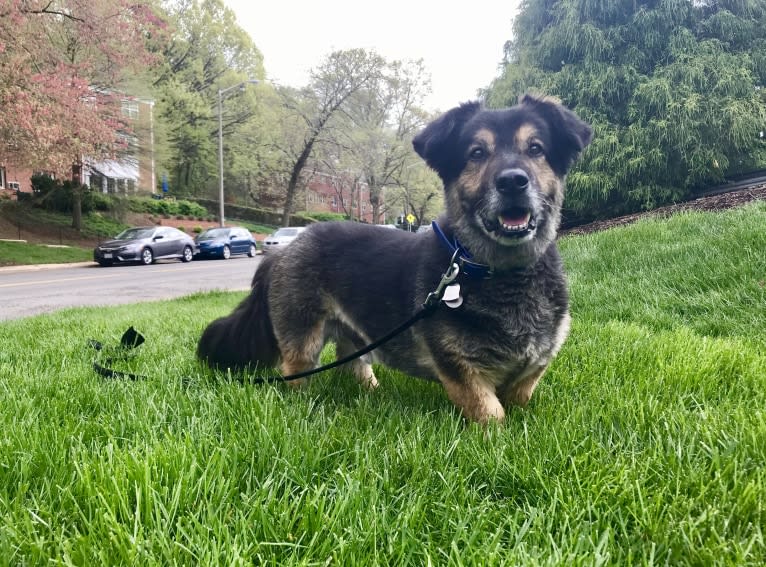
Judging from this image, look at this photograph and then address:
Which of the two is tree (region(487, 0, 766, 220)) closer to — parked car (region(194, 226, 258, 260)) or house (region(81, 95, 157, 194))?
parked car (region(194, 226, 258, 260))

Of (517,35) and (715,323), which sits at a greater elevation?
→ (517,35)

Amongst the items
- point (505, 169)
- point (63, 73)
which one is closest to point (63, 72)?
point (63, 73)

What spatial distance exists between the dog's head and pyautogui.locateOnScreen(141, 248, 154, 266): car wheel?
2176 cm

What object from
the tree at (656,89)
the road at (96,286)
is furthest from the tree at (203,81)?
the tree at (656,89)

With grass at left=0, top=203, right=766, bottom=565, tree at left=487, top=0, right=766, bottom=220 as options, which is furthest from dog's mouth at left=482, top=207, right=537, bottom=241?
tree at left=487, top=0, right=766, bottom=220

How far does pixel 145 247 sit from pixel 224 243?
5023 mm

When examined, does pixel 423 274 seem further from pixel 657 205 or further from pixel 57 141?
pixel 57 141

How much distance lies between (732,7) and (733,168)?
12.5 ft

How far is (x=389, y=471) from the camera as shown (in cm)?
185

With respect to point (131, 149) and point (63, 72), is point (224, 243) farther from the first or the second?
point (63, 72)

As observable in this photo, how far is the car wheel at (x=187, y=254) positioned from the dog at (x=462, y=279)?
22.4 metres

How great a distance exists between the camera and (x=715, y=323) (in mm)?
4270

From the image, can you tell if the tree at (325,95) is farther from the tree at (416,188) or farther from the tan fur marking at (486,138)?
the tan fur marking at (486,138)

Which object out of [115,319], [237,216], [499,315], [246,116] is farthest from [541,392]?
[237,216]
